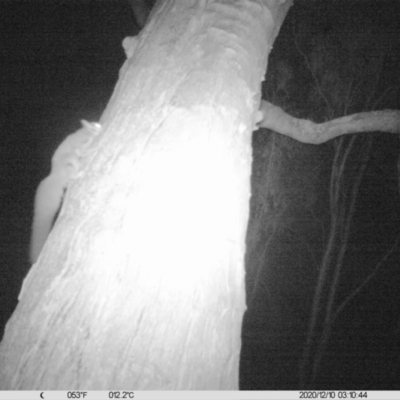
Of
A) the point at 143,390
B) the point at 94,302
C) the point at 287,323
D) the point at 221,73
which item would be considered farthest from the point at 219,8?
the point at 287,323

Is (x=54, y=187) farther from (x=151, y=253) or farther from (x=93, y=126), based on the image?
(x=151, y=253)

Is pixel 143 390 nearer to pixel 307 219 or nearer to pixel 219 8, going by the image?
pixel 219 8

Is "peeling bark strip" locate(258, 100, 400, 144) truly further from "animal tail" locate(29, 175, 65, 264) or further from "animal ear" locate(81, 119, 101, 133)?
"animal tail" locate(29, 175, 65, 264)

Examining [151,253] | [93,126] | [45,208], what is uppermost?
[93,126]

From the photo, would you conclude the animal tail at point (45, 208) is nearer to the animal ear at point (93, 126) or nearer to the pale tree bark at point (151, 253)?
the animal ear at point (93, 126)

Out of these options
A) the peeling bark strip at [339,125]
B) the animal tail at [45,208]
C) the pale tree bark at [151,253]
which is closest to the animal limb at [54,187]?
the animal tail at [45,208]

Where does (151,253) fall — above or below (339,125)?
below

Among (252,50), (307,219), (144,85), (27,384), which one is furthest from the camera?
(307,219)

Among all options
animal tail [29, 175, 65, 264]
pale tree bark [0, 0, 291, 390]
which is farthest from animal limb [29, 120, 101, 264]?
Answer: pale tree bark [0, 0, 291, 390]

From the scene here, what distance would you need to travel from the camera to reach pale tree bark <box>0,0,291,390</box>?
2.42 ft

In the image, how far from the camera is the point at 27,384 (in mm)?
737

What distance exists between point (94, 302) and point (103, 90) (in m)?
9.41

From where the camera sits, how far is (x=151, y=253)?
78 cm

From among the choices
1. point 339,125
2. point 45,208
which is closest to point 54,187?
point 45,208
